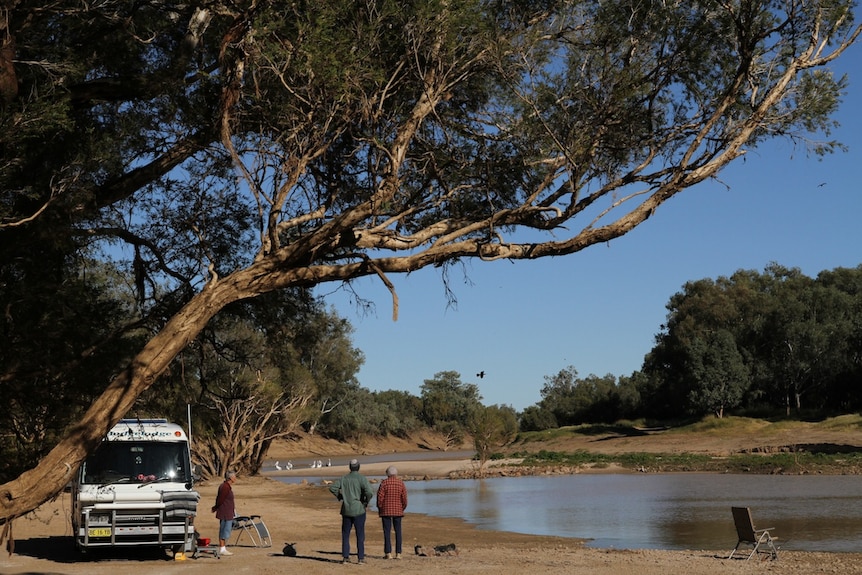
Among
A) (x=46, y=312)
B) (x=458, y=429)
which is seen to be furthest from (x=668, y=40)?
(x=458, y=429)

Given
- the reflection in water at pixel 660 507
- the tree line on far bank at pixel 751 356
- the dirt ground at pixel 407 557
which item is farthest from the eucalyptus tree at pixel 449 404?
the dirt ground at pixel 407 557

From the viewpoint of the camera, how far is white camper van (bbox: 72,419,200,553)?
15758mm

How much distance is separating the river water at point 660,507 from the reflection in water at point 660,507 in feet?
0.09

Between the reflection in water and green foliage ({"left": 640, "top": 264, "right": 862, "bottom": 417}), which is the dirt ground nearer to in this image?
the reflection in water

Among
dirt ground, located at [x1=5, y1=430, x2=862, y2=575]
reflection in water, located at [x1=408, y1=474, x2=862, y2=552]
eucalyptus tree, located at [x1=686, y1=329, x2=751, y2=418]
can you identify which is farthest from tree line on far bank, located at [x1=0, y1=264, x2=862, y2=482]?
reflection in water, located at [x1=408, y1=474, x2=862, y2=552]

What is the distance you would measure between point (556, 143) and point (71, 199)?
6227 mm

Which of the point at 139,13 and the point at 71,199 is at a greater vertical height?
the point at 139,13

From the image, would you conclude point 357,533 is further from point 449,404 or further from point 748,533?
point 449,404

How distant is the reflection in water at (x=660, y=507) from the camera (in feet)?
77.8

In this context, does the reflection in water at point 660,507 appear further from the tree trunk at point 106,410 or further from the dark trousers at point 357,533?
the tree trunk at point 106,410

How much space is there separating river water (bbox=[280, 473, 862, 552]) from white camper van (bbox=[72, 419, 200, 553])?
1049cm

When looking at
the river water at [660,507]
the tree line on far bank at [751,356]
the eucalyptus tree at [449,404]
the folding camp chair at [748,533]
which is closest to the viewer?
the folding camp chair at [748,533]

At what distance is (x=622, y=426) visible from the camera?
81375 mm

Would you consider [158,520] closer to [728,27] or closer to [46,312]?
[46,312]
